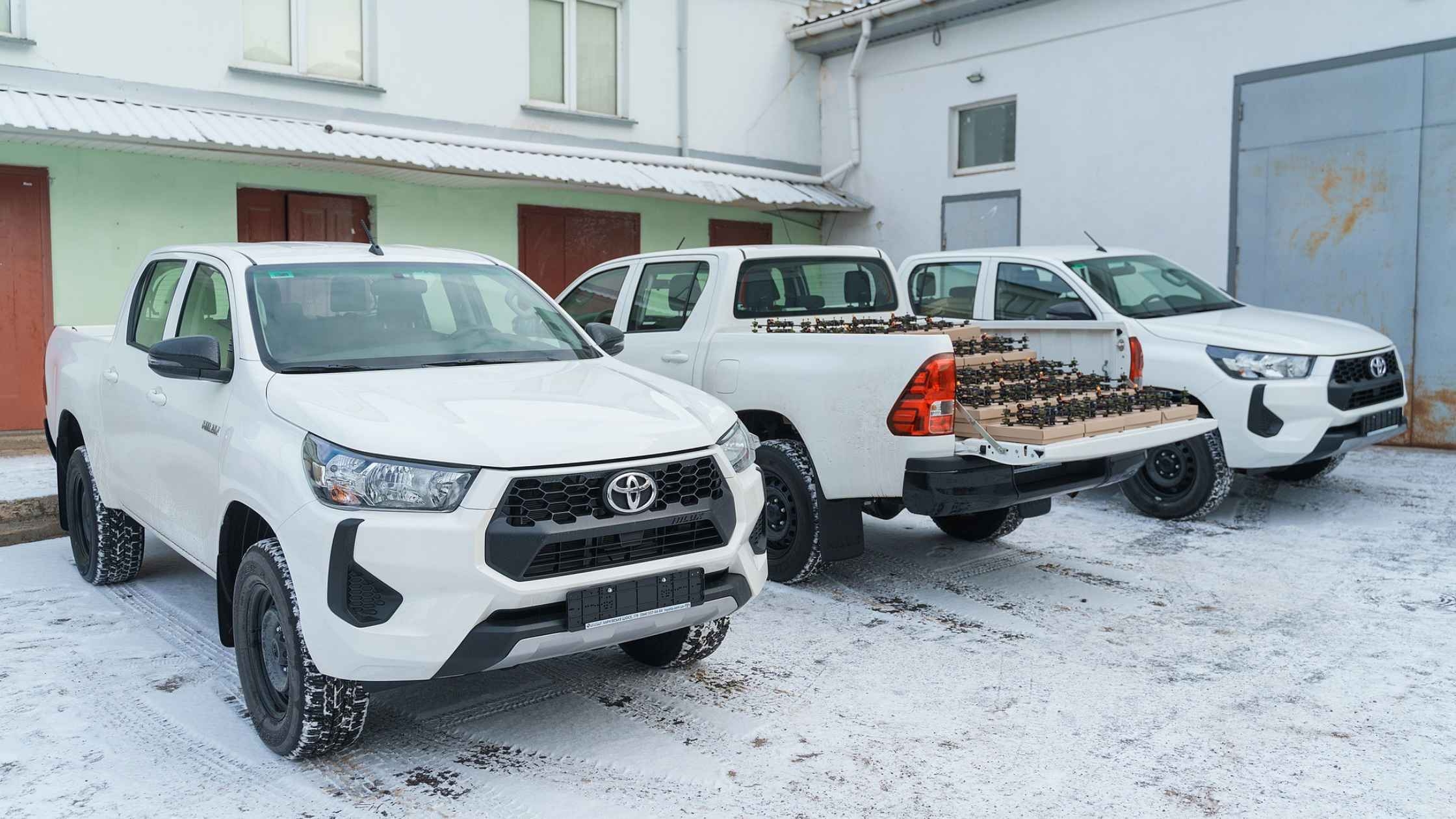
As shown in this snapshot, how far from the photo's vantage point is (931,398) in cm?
510

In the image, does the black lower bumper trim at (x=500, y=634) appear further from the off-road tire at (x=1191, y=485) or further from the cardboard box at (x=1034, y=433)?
the off-road tire at (x=1191, y=485)

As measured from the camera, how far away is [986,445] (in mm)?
5055

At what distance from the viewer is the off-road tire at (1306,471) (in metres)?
8.36

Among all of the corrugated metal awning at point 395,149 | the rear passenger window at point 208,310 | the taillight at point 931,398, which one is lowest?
the taillight at point 931,398

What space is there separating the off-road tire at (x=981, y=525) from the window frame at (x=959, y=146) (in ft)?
25.5

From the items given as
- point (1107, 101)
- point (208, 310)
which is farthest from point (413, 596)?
point (1107, 101)

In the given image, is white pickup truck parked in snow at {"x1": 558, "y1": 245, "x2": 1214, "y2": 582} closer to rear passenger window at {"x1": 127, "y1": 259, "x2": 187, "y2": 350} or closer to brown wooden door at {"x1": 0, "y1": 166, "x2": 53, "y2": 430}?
rear passenger window at {"x1": 127, "y1": 259, "x2": 187, "y2": 350}

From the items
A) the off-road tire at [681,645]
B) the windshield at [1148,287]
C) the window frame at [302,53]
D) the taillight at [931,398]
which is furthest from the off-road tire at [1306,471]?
the window frame at [302,53]

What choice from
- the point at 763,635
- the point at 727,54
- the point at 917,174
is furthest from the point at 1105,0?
the point at 763,635

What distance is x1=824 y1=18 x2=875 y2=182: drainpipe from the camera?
49.7ft

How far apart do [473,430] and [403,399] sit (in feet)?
1.34

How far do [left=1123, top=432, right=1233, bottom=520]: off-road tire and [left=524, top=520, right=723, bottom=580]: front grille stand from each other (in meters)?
4.29

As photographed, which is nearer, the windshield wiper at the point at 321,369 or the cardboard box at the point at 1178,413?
the windshield wiper at the point at 321,369

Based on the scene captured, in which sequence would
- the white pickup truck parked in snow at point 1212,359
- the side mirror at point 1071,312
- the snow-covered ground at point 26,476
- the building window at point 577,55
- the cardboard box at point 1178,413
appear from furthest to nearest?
the building window at point 577,55
the side mirror at point 1071,312
the snow-covered ground at point 26,476
the white pickup truck parked in snow at point 1212,359
the cardboard box at point 1178,413
